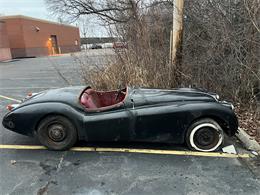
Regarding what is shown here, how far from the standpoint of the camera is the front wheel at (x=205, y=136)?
375 cm

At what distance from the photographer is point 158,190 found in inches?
115

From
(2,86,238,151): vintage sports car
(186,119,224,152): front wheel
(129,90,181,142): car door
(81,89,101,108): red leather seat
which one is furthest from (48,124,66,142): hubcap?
(186,119,224,152): front wheel

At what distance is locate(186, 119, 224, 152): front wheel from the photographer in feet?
12.3

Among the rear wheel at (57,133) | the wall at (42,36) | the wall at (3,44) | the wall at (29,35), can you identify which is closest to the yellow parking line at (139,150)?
the rear wheel at (57,133)

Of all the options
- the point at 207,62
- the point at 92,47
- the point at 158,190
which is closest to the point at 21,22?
the point at 92,47

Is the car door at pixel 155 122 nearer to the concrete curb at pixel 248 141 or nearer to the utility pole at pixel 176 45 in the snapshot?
the concrete curb at pixel 248 141

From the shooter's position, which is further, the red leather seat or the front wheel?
the red leather seat

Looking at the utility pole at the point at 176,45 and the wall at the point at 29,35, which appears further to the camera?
the wall at the point at 29,35

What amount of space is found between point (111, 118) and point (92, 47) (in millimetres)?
4304

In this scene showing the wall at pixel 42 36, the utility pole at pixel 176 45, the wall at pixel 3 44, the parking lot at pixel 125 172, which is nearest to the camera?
the parking lot at pixel 125 172

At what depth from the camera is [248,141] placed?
402cm

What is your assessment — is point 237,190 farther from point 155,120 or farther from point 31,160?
point 31,160

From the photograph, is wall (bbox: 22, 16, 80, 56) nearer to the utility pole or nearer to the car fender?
the utility pole

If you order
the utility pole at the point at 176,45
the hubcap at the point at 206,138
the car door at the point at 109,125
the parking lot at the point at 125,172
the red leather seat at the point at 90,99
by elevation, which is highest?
the utility pole at the point at 176,45
